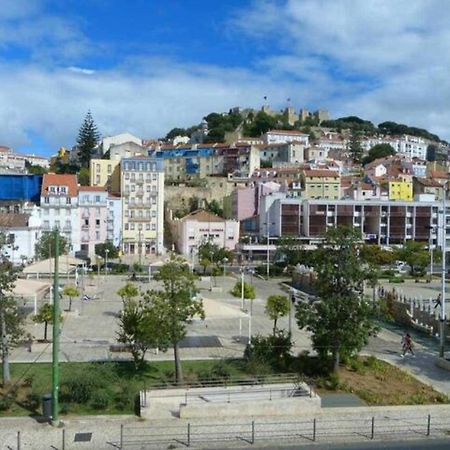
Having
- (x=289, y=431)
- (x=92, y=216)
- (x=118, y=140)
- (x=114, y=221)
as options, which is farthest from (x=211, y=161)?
(x=289, y=431)

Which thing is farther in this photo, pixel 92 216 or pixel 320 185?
pixel 320 185

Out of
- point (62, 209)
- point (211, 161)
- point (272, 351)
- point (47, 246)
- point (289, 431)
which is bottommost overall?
point (289, 431)

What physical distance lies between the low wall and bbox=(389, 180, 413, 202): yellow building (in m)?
84.4

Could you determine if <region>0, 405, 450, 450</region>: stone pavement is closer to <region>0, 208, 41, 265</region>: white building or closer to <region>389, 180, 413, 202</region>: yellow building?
<region>0, 208, 41, 265</region>: white building

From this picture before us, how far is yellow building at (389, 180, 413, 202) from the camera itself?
95.5m

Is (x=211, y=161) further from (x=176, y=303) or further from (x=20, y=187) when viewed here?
(x=176, y=303)

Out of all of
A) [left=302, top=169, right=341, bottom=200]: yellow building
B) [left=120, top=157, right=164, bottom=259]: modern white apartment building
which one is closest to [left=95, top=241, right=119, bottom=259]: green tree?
[left=120, top=157, right=164, bottom=259]: modern white apartment building

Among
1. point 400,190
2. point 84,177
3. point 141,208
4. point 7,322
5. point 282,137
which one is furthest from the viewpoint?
point 282,137

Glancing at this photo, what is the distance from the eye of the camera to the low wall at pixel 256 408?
14.6 m

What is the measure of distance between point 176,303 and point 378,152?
13044 cm

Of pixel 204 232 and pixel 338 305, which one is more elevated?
pixel 204 232

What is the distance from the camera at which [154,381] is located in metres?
17.3

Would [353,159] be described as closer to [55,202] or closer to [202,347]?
[55,202]

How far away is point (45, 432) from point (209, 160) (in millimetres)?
100489
